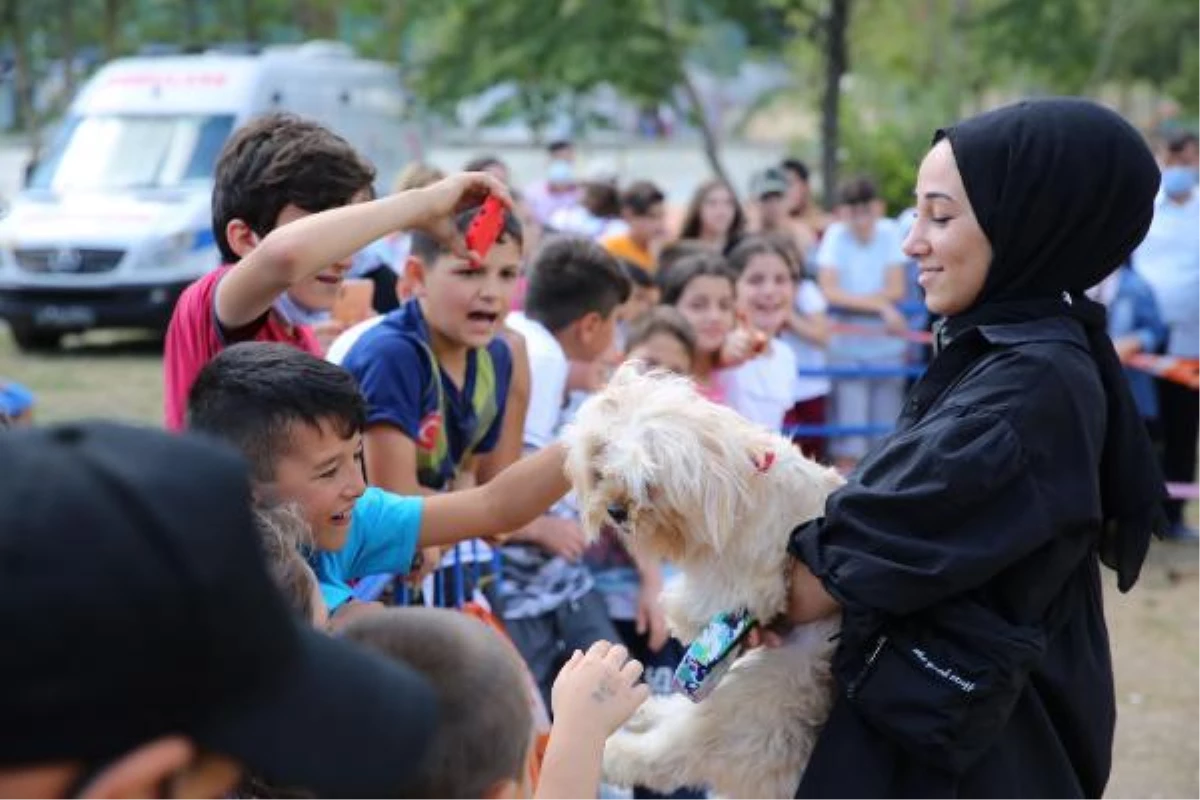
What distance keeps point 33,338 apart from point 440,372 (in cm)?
1307

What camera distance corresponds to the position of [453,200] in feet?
9.89

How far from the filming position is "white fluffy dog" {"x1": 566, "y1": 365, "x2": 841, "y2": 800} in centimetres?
282

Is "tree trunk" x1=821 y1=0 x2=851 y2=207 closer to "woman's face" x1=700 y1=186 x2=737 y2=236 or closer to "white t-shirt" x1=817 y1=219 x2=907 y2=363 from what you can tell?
"white t-shirt" x1=817 y1=219 x2=907 y2=363

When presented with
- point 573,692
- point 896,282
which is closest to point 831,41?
point 896,282

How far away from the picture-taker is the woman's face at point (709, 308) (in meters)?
5.86

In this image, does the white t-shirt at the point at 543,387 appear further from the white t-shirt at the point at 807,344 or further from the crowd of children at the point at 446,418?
the white t-shirt at the point at 807,344

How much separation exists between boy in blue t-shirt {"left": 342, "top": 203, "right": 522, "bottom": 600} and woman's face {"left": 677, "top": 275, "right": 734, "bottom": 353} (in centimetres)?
193

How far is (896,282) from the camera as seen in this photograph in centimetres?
1040

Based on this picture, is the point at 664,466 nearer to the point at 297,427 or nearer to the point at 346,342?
the point at 297,427

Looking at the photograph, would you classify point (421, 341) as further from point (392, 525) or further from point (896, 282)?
point (896, 282)

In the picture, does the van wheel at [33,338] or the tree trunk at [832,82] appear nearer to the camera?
the van wheel at [33,338]

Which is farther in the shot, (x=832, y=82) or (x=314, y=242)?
(x=832, y=82)

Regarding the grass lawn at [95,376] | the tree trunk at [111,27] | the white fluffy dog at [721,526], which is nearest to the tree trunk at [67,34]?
the tree trunk at [111,27]

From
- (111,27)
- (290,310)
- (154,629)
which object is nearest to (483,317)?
(290,310)
